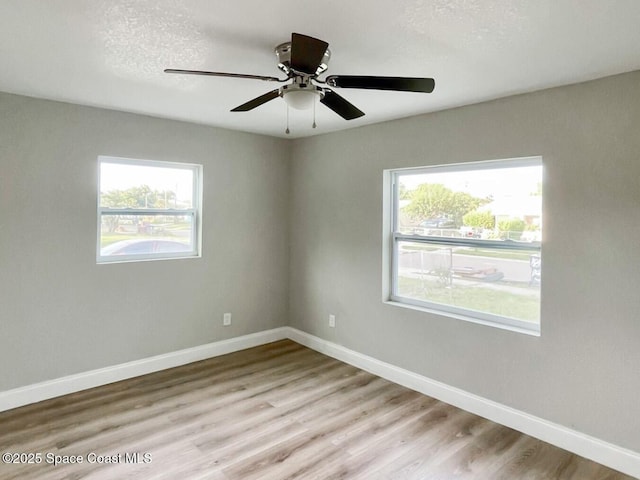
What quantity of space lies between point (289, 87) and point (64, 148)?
2.24 meters

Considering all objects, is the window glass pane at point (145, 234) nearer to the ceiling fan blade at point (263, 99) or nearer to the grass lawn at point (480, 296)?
the ceiling fan blade at point (263, 99)

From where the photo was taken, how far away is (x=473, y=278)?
3.25 metres

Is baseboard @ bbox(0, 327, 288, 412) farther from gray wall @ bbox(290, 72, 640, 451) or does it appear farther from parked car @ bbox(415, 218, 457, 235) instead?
parked car @ bbox(415, 218, 457, 235)

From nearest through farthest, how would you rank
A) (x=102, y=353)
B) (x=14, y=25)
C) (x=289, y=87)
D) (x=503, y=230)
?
(x=14, y=25)
(x=289, y=87)
(x=503, y=230)
(x=102, y=353)

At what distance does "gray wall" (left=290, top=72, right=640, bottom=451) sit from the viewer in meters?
2.38

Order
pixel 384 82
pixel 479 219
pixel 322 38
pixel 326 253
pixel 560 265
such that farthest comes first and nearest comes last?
pixel 326 253 → pixel 479 219 → pixel 560 265 → pixel 322 38 → pixel 384 82

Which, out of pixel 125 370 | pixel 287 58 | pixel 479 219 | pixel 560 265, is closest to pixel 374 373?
pixel 479 219

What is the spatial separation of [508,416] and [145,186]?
361cm

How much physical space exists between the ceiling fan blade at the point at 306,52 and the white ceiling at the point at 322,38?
0.22m

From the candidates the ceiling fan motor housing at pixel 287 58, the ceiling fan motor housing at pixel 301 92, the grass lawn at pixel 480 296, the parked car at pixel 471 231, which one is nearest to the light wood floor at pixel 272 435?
the grass lawn at pixel 480 296

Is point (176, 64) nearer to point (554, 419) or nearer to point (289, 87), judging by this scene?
point (289, 87)

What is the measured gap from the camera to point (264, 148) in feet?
14.8

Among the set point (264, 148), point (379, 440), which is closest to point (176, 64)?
point (264, 148)

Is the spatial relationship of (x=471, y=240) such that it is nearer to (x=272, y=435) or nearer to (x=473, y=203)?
(x=473, y=203)
